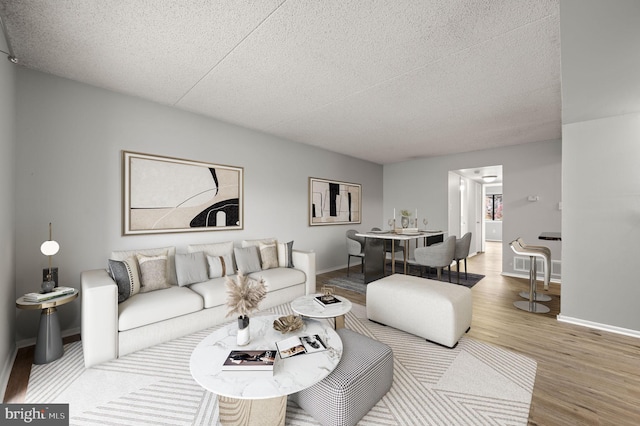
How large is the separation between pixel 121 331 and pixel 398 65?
11.4ft

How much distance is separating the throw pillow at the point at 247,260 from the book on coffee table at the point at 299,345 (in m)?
1.91

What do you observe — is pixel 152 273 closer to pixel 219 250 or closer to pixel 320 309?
pixel 219 250

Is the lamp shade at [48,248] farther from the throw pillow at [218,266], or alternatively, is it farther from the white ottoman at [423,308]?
the white ottoman at [423,308]

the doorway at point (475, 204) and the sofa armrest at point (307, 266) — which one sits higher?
the doorway at point (475, 204)

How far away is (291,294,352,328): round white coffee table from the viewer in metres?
2.25

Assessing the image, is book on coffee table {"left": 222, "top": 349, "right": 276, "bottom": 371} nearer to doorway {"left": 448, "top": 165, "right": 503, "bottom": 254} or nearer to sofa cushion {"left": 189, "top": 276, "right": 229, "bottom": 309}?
sofa cushion {"left": 189, "top": 276, "right": 229, "bottom": 309}

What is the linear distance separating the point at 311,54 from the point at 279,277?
8.60ft

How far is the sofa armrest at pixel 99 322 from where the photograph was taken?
215 cm

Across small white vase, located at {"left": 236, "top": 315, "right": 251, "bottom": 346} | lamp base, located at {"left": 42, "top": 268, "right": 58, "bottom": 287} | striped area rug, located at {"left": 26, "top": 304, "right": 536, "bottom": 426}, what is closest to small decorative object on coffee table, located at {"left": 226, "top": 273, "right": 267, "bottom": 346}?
small white vase, located at {"left": 236, "top": 315, "right": 251, "bottom": 346}

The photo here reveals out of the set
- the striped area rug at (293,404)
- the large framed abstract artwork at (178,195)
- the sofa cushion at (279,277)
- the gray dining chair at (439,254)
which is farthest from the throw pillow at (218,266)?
the gray dining chair at (439,254)

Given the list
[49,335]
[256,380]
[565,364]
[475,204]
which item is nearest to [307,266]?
[256,380]

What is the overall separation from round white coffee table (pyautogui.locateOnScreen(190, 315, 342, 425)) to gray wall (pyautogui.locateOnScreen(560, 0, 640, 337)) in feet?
9.68

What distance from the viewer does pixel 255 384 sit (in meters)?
1.38

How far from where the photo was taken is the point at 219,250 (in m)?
3.63
